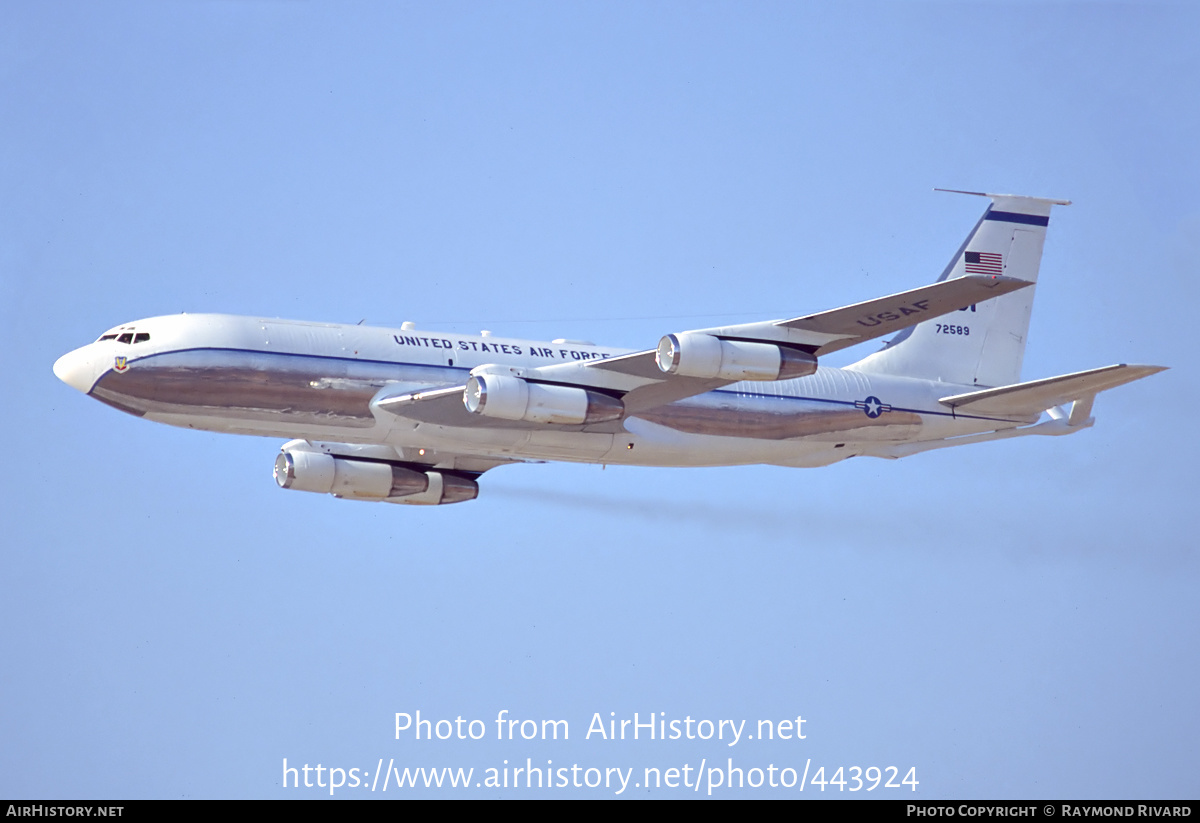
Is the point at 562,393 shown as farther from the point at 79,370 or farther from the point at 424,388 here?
the point at 79,370

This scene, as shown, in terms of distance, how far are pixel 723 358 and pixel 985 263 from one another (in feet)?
49.7

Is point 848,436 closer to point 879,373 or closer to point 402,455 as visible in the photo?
point 879,373

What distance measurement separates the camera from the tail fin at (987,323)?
5003cm

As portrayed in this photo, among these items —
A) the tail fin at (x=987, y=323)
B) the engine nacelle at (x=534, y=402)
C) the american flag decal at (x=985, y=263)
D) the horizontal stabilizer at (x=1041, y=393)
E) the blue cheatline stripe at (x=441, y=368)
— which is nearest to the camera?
the engine nacelle at (x=534, y=402)

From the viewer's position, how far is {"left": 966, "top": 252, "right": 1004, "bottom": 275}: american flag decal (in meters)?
51.6

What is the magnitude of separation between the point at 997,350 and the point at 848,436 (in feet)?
23.4

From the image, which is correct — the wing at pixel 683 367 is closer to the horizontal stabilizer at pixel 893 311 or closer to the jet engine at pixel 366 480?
the horizontal stabilizer at pixel 893 311

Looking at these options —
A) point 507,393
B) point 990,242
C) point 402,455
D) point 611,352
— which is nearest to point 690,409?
point 611,352

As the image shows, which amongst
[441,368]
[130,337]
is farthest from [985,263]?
[130,337]

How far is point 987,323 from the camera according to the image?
5141cm

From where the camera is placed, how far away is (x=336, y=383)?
41750 millimetres

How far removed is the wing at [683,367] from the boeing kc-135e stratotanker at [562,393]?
5 cm

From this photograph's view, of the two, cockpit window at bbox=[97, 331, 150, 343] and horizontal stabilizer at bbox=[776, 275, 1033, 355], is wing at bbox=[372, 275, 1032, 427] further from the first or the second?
cockpit window at bbox=[97, 331, 150, 343]

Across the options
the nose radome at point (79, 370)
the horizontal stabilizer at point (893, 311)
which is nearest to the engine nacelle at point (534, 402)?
the horizontal stabilizer at point (893, 311)
